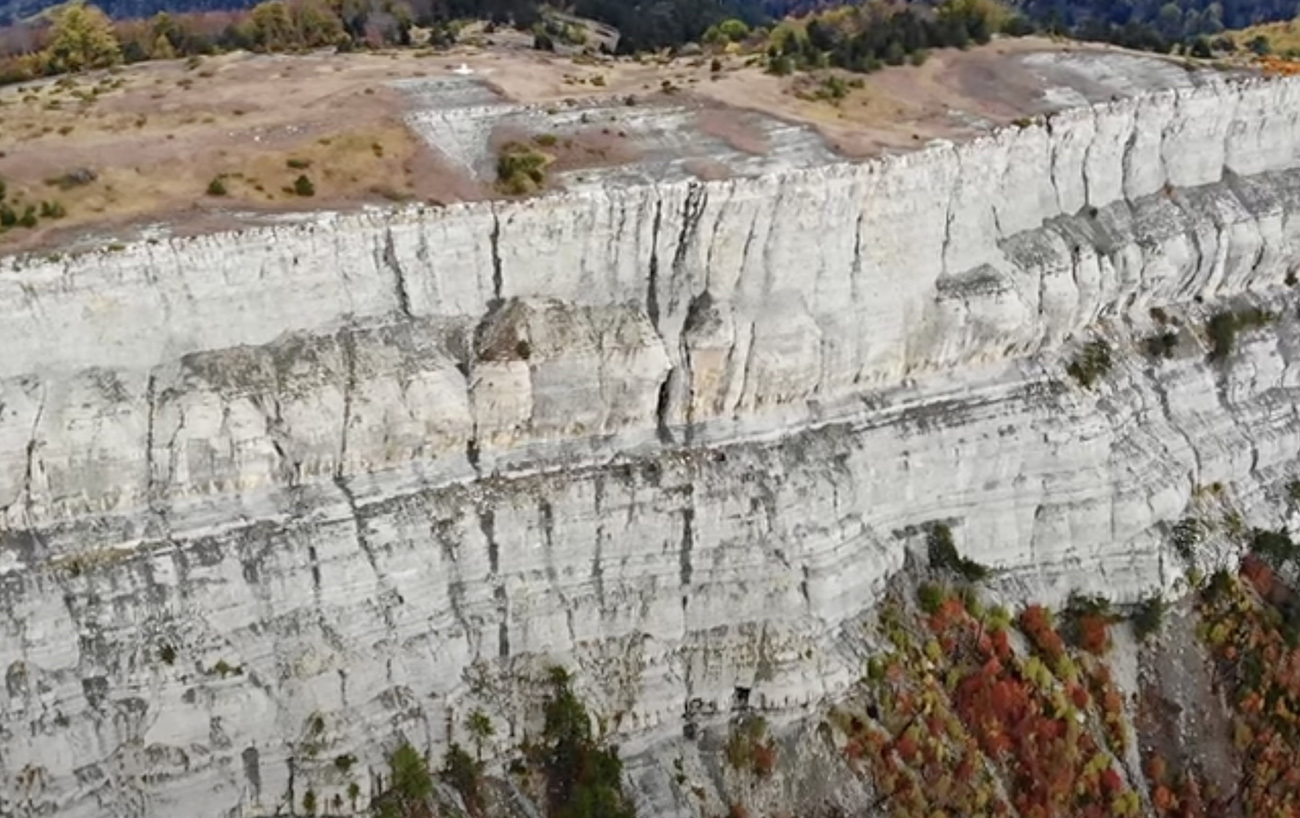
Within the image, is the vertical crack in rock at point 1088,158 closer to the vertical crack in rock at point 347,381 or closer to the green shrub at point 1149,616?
the green shrub at point 1149,616

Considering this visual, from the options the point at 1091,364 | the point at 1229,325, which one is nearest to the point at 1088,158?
the point at 1091,364

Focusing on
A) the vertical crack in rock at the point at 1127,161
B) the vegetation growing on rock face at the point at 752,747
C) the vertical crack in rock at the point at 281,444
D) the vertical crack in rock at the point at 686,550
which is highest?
the vertical crack in rock at the point at 1127,161

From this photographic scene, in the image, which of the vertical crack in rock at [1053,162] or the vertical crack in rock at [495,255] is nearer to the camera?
the vertical crack in rock at [495,255]

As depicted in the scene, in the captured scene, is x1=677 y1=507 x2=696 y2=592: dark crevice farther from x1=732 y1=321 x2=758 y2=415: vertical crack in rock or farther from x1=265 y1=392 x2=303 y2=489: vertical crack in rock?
x1=265 y1=392 x2=303 y2=489: vertical crack in rock

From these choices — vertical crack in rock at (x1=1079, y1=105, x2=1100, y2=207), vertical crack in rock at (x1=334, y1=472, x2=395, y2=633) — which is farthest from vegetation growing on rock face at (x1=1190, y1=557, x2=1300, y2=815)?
vertical crack in rock at (x1=334, y1=472, x2=395, y2=633)

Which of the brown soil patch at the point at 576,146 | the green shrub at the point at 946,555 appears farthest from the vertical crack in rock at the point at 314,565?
the green shrub at the point at 946,555

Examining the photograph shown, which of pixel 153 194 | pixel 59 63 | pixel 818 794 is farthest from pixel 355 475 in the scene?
pixel 59 63

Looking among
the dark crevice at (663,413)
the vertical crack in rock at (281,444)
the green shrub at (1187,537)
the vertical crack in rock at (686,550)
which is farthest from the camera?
the green shrub at (1187,537)
